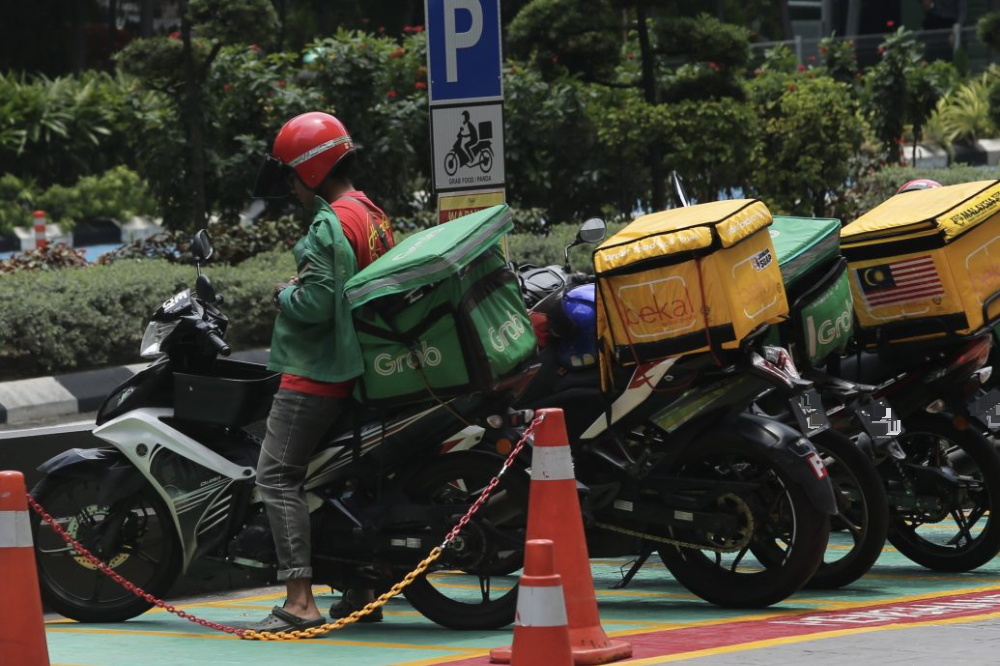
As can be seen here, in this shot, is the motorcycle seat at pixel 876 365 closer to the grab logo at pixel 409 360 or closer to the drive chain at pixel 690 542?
the drive chain at pixel 690 542

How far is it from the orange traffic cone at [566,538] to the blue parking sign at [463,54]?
2971 millimetres

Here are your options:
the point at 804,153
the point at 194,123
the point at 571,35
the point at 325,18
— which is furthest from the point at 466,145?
the point at 325,18

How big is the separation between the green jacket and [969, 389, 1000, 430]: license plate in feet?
9.53

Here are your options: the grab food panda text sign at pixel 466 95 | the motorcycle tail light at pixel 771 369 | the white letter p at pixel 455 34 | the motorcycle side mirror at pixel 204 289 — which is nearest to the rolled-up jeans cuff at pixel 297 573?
the motorcycle side mirror at pixel 204 289

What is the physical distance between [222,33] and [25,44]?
105ft

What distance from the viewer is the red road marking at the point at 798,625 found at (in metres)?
5.92

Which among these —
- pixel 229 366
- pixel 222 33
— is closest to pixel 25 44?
pixel 222 33

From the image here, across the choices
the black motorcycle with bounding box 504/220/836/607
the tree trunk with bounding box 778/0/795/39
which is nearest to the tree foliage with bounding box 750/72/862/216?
the black motorcycle with bounding box 504/220/836/607

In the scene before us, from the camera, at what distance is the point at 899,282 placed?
768cm

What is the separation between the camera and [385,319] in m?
6.36

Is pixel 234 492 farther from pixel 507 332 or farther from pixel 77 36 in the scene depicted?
pixel 77 36

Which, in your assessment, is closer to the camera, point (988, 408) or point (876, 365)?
point (988, 408)

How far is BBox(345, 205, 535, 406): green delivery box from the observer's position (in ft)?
20.5

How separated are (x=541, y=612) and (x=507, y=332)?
69.5 inches
